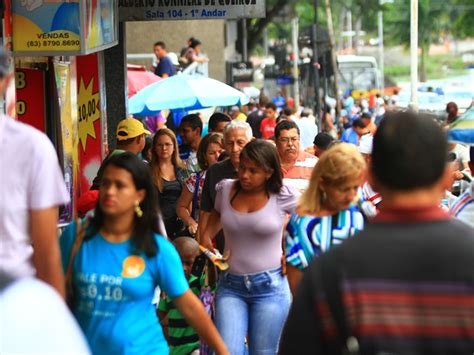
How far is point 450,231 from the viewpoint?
363 cm

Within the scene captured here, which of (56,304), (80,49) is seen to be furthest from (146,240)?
(80,49)

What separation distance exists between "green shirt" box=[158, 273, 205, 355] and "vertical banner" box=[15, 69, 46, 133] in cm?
331

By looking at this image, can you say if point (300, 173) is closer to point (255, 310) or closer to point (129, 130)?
point (129, 130)

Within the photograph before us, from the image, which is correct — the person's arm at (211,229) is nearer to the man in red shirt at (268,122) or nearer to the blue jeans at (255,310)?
the blue jeans at (255,310)

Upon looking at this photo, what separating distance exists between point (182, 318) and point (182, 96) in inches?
337

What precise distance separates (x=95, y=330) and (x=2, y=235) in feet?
3.14

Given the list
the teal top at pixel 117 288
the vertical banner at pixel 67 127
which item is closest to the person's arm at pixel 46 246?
the teal top at pixel 117 288

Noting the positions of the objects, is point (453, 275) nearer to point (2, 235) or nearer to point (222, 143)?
point (2, 235)

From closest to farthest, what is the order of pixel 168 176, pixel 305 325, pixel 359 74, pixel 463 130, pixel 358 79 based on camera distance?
pixel 305 325, pixel 463 130, pixel 168 176, pixel 359 74, pixel 358 79

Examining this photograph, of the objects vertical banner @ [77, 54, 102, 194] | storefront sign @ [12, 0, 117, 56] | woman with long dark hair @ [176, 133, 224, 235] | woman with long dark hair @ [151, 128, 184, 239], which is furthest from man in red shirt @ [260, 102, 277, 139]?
storefront sign @ [12, 0, 117, 56]

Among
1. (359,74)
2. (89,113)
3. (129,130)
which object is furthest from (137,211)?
(359,74)

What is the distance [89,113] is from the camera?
1327 cm

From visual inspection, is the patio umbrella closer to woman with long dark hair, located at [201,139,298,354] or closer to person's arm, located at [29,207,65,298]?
woman with long dark hair, located at [201,139,298,354]

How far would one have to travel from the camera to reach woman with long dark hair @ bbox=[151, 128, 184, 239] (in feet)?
34.3
